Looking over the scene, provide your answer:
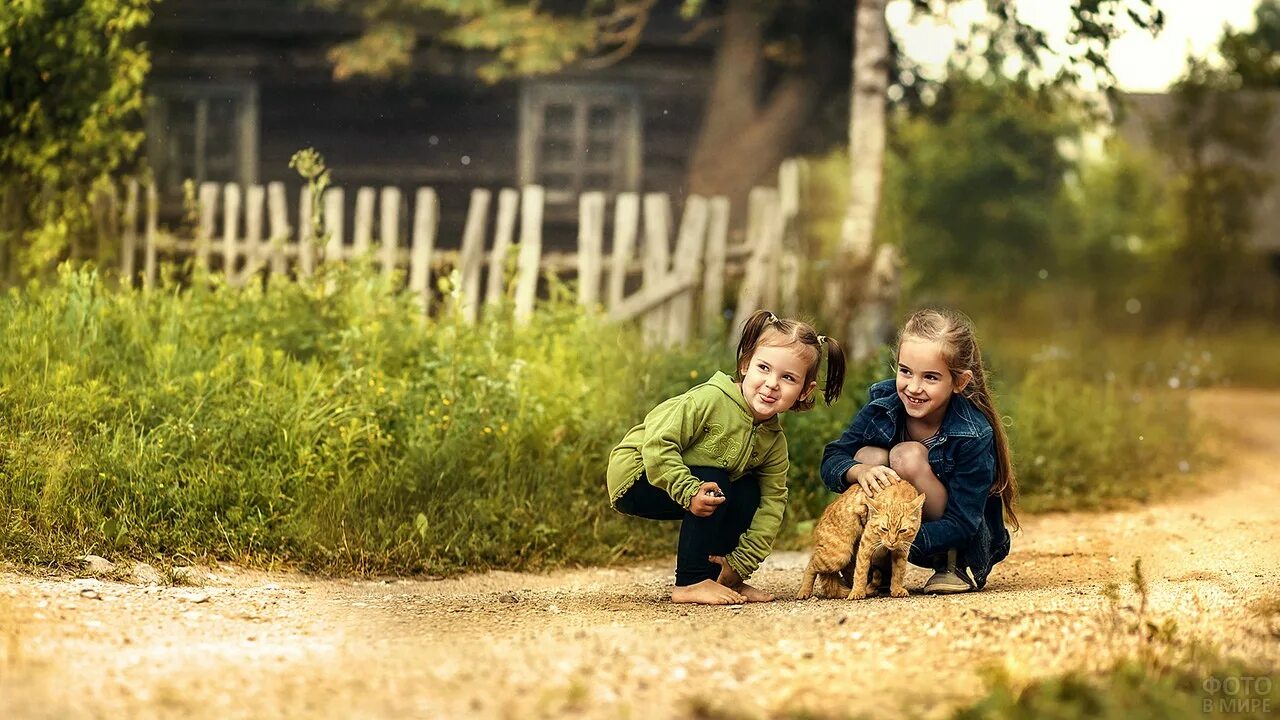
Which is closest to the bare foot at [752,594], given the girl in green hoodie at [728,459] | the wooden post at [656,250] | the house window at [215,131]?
the girl in green hoodie at [728,459]

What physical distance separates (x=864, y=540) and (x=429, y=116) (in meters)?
9.06

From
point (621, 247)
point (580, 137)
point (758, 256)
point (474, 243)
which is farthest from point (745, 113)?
point (474, 243)

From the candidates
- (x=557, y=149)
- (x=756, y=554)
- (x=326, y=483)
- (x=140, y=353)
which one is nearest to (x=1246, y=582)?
(x=756, y=554)

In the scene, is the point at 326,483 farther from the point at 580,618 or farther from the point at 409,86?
the point at 409,86

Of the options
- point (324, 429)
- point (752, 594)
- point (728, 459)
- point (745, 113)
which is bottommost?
point (752, 594)

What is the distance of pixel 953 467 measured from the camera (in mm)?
4766

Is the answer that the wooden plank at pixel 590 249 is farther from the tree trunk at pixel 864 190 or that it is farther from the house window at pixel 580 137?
the house window at pixel 580 137

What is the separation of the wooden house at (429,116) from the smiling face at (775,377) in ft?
26.2

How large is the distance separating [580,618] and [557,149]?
29.8ft

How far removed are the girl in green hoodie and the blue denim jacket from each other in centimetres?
19

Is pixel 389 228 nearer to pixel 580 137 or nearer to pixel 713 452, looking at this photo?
pixel 580 137

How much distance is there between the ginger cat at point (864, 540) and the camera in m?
4.61

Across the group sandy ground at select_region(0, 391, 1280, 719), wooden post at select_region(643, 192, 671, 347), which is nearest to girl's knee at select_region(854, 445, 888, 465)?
sandy ground at select_region(0, 391, 1280, 719)

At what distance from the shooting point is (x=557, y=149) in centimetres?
1318
